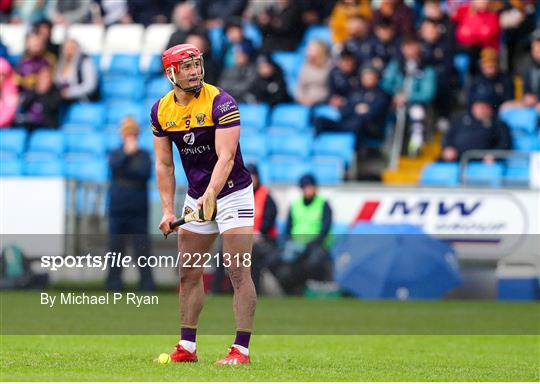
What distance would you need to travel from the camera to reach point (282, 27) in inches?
979

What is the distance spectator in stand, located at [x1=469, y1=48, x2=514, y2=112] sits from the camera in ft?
71.2

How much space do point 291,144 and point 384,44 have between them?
2429mm

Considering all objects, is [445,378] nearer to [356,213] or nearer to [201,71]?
[201,71]

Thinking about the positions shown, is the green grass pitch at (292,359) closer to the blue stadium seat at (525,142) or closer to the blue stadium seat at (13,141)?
the blue stadium seat at (525,142)

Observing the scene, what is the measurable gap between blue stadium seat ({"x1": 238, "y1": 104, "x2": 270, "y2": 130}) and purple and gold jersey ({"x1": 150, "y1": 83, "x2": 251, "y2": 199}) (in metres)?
12.1

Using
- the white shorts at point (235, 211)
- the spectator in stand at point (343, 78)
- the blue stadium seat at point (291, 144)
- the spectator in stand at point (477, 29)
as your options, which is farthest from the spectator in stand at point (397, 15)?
the white shorts at point (235, 211)

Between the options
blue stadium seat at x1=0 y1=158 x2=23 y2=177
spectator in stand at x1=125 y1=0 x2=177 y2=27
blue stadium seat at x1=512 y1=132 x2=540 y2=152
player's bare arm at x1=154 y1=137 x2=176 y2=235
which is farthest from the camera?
spectator in stand at x1=125 y1=0 x2=177 y2=27

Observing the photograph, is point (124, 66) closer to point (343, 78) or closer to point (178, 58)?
point (343, 78)

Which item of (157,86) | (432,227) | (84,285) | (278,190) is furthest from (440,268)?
(157,86)

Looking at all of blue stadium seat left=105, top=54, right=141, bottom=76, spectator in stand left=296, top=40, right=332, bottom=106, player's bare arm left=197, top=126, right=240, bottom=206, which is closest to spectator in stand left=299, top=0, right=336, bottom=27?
spectator in stand left=296, top=40, right=332, bottom=106

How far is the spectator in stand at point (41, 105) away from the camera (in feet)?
79.9

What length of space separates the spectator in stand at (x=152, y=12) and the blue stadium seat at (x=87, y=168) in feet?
15.3

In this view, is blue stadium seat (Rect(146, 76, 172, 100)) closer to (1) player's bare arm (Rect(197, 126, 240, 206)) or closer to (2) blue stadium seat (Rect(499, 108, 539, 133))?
(2) blue stadium seat (Rect(499, 108, 539, 133))

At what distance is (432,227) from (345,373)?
9.66 meters
